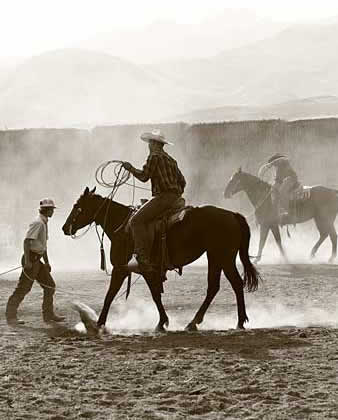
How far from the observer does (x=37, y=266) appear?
1126 centimetres

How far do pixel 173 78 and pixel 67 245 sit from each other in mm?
71531

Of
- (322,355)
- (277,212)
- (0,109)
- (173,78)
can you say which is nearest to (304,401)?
(322,355)

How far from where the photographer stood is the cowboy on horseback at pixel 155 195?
10.1 meters

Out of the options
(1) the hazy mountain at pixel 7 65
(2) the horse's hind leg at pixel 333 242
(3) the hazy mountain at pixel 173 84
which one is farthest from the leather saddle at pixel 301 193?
(1) the hazy mountain at pixel 7 65

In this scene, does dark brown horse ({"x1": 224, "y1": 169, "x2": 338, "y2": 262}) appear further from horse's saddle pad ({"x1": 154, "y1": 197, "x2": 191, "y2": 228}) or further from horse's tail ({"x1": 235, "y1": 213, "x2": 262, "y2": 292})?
horse's saddle pad ({"x1": 154, "y1": 197, "x2": 191, "y2": 228})

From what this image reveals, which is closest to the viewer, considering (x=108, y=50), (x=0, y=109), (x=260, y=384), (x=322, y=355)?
(x=260, y=384)

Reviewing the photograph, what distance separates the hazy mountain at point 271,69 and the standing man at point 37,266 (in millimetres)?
67471

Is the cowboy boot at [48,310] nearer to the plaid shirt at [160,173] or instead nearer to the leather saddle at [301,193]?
the plaid shirt at [160,173]

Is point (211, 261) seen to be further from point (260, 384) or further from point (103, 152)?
point (103, 152)

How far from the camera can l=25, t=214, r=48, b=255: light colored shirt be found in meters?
11.1

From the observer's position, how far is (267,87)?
86.0m

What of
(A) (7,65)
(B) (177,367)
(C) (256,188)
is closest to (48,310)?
(B) (177,367)

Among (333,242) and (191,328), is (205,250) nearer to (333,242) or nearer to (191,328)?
(191,328)

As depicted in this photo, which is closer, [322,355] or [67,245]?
Answer: [322,355]
